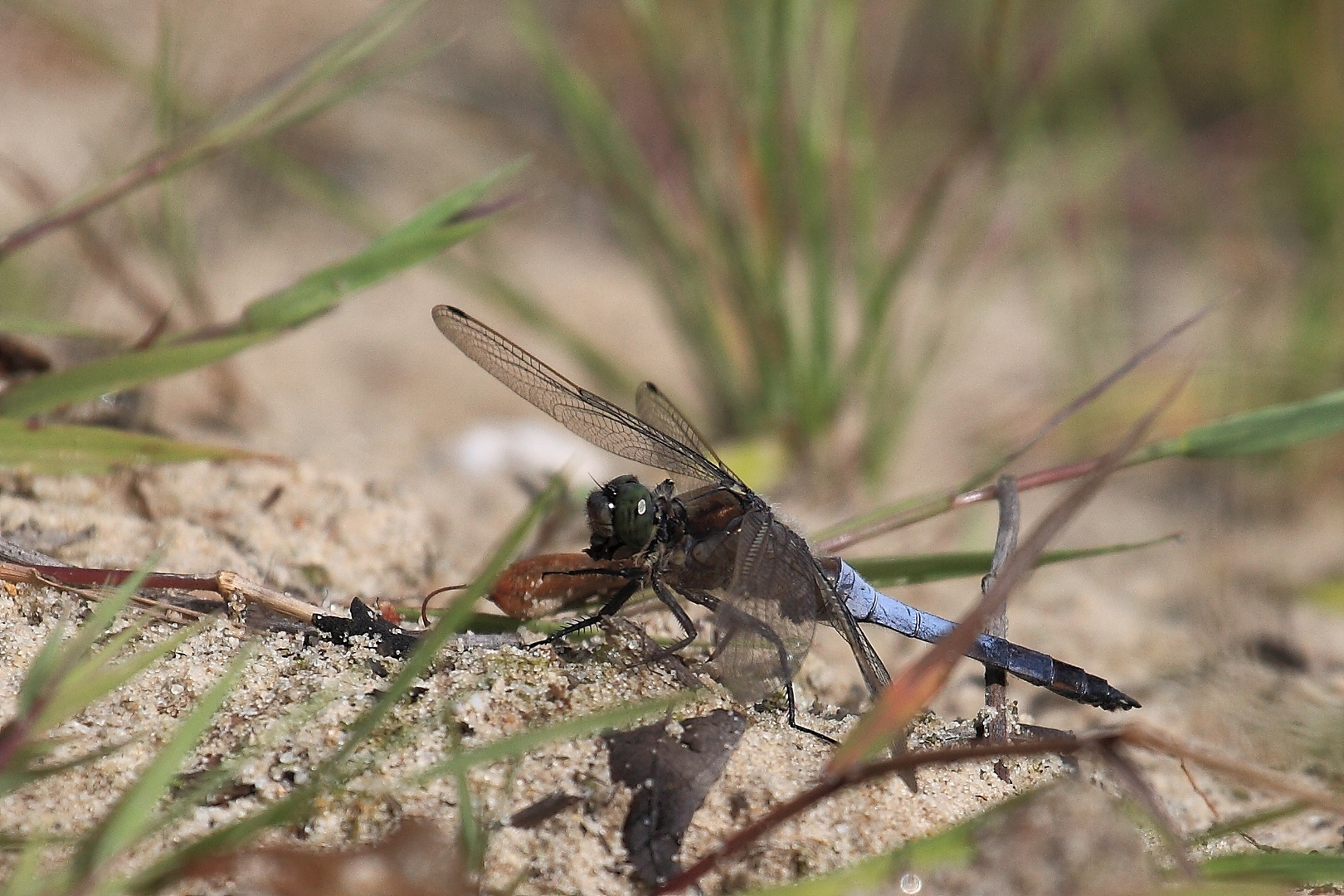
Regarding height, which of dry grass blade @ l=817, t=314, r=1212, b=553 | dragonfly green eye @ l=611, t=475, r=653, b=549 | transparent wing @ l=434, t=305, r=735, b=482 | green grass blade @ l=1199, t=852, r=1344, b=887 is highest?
transparent wing @ l=434, t=305, r=735, b=482

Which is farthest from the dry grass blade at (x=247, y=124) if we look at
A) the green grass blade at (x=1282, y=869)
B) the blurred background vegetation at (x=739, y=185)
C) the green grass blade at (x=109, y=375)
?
the green grass blade at (x=1282, y=869)

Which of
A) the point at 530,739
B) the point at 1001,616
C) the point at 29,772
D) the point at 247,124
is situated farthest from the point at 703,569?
the point at 247,124

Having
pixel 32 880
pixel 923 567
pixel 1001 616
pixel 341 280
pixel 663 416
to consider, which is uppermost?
pixel 663 416

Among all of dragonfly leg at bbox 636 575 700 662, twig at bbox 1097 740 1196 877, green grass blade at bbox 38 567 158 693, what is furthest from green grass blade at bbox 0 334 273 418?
twig at bbox 1097 740 1196 877

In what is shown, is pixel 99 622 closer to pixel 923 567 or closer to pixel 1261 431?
pixel 923 567

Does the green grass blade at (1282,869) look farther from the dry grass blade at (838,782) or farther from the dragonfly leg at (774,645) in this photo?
the dragonfly leg at (774,645)

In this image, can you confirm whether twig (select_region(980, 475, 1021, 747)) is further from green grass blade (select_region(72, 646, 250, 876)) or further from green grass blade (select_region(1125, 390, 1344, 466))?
green grass blade (select_region(72, 646, 250, 876))
